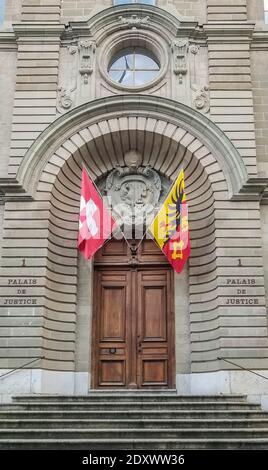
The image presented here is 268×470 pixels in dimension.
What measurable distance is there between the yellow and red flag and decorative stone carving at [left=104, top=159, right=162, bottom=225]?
1304 mm

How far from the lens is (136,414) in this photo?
396 inches

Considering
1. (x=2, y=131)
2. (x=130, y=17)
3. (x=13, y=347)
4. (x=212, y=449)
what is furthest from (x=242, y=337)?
(x=130, y=17)

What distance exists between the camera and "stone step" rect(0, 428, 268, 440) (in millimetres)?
9414

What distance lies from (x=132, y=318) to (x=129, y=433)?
17.9 ft

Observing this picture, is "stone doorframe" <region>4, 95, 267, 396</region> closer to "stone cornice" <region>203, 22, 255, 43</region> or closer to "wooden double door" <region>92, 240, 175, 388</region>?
"wooden double door" <region>92, 240, 175, 388</region>

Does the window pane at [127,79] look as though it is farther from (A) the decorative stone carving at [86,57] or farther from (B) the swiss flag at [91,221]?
(B) the swiss flag at [91,221]

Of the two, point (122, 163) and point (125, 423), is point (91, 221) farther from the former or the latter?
point (125, 423)

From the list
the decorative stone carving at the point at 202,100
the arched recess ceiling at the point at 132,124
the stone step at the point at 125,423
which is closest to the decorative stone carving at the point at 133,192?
the arched recess ceiling at the point at 132,124

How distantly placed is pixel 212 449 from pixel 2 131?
1020 centimetres

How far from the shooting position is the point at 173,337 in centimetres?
1452

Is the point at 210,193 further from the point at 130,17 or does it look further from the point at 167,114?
the point at 130,17

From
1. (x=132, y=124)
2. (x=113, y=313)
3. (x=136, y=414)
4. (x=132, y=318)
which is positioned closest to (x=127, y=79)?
(x=132, y=124)

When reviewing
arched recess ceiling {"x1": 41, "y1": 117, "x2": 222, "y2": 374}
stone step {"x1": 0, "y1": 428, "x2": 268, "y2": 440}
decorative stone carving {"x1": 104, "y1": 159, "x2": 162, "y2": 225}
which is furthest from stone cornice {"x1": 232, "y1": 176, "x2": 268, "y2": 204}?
stone step {"x1": 0, "y1": 428, "x2": 268, "y2": 440}

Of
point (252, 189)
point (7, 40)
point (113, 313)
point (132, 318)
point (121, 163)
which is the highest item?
point (7, 40)
